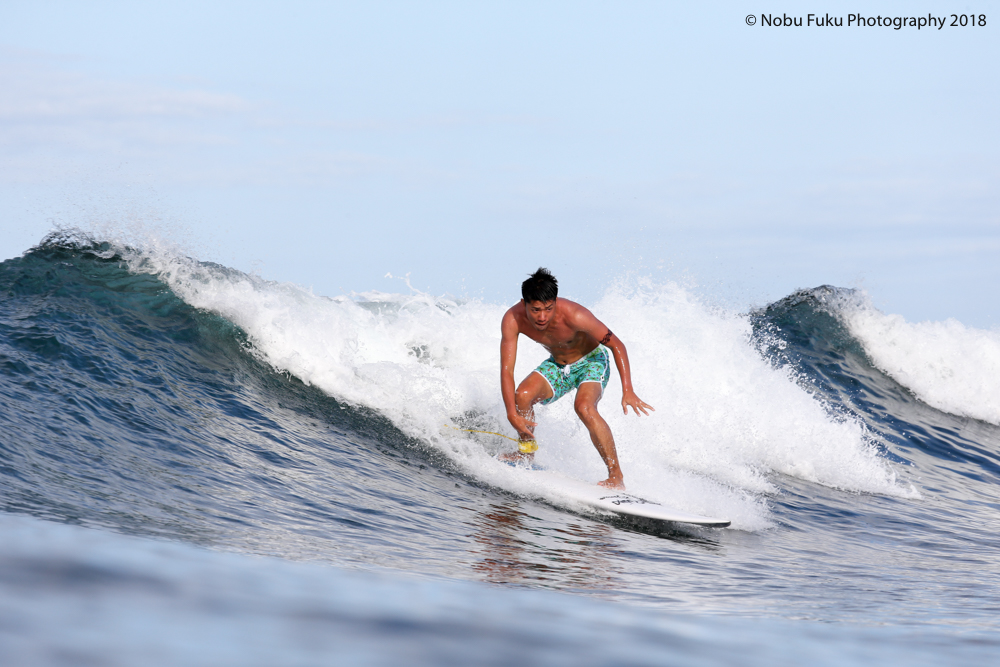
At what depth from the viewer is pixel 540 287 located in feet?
19.2

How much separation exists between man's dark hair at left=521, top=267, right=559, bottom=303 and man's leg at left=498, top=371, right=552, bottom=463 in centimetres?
91

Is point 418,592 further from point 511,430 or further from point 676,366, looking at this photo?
point 676,366

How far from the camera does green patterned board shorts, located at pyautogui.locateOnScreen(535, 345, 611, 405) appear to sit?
6492 mm

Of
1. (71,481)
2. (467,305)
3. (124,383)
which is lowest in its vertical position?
(71,481)

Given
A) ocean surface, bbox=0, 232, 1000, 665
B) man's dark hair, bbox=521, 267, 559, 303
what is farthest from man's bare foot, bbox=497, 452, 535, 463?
man's dark hair, bbox=521, 267, 559, 303

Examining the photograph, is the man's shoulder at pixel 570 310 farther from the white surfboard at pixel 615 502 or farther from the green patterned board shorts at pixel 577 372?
the white surfboard at pixel 615 502

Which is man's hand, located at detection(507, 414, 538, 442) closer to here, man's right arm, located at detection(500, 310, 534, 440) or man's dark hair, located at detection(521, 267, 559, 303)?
man's right arm, located at detection(500, 310, 534, 440)

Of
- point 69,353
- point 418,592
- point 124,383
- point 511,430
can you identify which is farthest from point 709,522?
point 69,353

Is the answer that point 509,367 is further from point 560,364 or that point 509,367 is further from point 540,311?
point 560,364

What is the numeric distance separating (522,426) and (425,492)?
893 mm

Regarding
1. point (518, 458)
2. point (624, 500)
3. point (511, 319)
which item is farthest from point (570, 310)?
point (624, 500)

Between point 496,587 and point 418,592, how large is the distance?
1.98 ft

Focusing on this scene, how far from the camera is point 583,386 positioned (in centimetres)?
634

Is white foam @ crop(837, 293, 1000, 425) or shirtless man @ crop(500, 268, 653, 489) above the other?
white foam @ crop(837, 293, 1000, 425)
